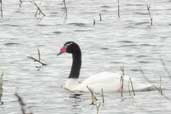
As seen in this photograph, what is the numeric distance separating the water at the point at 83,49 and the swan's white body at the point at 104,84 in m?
0.23

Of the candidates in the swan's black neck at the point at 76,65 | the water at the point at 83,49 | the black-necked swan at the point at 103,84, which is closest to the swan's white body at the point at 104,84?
the black-necked swan at the point at 103,84

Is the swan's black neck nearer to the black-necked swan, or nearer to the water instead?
the black-necked swan

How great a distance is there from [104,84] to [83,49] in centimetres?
455

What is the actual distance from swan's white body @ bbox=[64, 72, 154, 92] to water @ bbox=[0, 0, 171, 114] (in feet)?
0.76

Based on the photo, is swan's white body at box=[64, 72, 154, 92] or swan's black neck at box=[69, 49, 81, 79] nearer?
swan's white body at box=[64, 72, 154, 92]

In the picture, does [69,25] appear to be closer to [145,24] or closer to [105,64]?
[145,24]

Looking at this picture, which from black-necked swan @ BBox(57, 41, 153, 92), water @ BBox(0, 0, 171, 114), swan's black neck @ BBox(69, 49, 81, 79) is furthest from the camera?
swan's black neck @ BBox(69, 49, 81, 79)

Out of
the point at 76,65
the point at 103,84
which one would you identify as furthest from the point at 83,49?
the point at 103,84

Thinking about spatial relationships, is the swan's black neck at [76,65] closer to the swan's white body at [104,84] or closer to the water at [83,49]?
the water at [83,49]

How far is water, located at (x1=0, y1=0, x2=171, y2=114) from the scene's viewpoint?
52.6 ft

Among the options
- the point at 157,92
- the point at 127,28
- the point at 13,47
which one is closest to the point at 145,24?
the point at 127,28

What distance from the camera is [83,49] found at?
72.3 feet

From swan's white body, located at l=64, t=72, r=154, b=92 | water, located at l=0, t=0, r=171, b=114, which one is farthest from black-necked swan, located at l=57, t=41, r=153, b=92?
water, located at l=0, t=0, r=171, b=114

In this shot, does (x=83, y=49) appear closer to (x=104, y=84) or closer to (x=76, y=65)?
(x=76, y=65)
